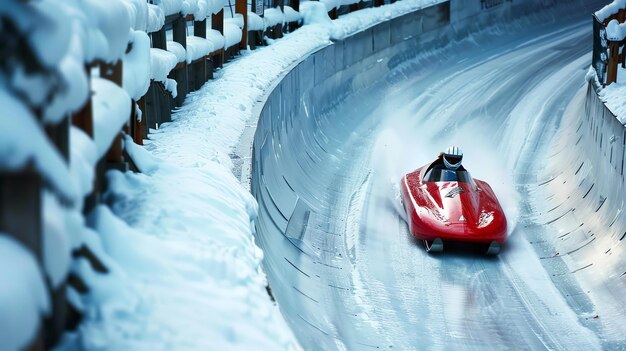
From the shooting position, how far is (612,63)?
12.4 meters

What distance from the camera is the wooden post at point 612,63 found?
1234 centimetres

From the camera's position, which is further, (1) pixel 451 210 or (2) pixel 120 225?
(1) pixel 451 210

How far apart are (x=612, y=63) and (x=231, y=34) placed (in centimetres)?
500

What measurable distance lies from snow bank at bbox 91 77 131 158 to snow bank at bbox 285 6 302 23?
12.1 meters

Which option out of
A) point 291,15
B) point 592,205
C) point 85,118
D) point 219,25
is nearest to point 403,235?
point 592,205

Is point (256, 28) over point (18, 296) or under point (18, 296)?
under

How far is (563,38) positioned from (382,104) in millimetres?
8735

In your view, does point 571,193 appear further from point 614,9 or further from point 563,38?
point 563,38

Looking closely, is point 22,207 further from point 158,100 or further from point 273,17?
point 273,17

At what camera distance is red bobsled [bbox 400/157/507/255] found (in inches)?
366

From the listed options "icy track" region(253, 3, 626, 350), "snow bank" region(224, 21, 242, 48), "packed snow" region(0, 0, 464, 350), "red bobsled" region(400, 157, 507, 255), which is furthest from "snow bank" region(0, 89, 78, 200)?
"snow bank" region(224, 21, 242, 48)

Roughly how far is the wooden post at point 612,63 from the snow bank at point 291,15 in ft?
18.9

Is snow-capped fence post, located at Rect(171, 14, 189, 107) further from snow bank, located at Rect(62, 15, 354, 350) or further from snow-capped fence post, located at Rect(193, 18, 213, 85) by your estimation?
snow bank, located at Rect(62, 15, 354, 350)

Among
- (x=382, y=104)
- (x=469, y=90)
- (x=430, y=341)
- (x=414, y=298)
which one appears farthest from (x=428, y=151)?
(x=430, y=341)
